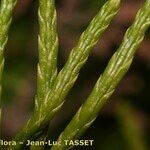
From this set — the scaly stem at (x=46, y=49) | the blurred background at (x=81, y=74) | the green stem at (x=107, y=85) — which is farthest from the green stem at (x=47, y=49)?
the blurred background at (x=81, y=74)

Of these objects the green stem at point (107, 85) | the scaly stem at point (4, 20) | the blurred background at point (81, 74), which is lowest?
the blurred background at point (81, 74)

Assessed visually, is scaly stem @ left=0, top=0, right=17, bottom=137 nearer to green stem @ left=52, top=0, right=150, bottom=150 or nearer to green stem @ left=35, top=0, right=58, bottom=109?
green stem @ left=35, top=0, right=58, bottom=109

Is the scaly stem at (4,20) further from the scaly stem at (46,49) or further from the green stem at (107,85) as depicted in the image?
the green stem at (107,85)

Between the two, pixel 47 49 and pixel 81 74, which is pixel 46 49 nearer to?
pixel 47 49

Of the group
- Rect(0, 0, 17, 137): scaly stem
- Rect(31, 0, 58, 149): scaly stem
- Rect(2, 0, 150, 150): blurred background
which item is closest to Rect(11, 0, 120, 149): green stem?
Rect(31, 0, 58, 149): scaly stem

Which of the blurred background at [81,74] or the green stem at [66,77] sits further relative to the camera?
the blurred background at [81,74]

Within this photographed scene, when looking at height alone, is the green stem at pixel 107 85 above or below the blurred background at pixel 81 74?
above
